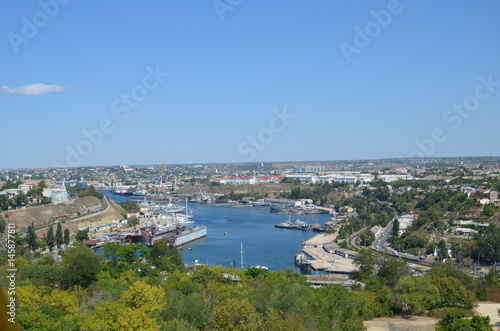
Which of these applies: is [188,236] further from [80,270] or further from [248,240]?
[80,270]

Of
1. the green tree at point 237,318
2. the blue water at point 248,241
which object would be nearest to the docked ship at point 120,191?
the blue water at point 248,241

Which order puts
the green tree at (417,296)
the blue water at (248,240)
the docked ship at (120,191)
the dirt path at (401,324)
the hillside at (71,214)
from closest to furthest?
the dirt path at (401,324)
the green tree at (417,296)
the blue water at (248,240)
the hillside at (71,214)
the docked ship at (120,191)

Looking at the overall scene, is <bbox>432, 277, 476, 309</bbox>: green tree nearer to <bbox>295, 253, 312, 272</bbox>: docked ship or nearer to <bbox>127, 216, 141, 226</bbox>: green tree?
<bbox>295, 253, 312, 272</bbox>: docked ship

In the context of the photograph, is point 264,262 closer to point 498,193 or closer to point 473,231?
point 473,231

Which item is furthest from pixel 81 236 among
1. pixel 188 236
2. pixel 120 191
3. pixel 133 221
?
pixel 120 191

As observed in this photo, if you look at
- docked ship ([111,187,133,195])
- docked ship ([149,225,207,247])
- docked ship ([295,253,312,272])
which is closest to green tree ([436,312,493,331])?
docked ship ([295,253,312,272])

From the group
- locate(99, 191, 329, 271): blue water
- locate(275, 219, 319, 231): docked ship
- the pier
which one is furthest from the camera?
locate(275, 219, 319, 231): docked ship

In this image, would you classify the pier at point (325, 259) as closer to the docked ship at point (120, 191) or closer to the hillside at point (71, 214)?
the hillside at point (71, 214)

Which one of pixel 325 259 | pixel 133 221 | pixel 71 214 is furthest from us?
pixel 71 214
